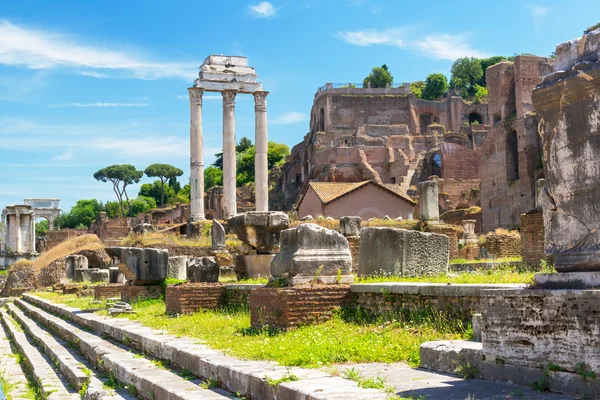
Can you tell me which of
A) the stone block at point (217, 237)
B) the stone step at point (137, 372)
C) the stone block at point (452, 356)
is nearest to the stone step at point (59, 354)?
the stone step at point (137, 372)

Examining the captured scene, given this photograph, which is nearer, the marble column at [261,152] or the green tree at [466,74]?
the marble column at [261,152]

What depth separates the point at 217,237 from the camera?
25.1 m

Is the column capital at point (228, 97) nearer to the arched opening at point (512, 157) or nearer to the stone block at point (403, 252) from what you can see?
the arched opening at point (512, 157)

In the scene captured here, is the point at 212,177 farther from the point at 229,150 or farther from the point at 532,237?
the point at 532,237

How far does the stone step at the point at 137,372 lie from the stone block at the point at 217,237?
1360 centimetres

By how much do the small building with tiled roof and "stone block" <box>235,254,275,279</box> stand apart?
81.0 feet

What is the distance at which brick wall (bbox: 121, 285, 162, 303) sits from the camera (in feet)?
44.6

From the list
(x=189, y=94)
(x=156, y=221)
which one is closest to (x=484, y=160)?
(x=189, y=94)

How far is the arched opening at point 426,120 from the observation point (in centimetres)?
8425

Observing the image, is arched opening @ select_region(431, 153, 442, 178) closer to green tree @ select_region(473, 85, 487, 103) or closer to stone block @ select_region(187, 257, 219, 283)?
green tree @ select_region(473, 85, 487, 103)

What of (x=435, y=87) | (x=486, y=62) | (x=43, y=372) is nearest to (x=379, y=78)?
(x=435, y=87)

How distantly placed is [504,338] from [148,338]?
181 inches

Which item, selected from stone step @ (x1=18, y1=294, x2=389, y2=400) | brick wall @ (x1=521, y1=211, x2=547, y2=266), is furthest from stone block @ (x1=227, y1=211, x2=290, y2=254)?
brick wall @ (x1=521, y1=211, x2=547, y2=266)

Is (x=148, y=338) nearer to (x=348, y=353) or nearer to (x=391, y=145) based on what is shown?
(x=348, y=353)
